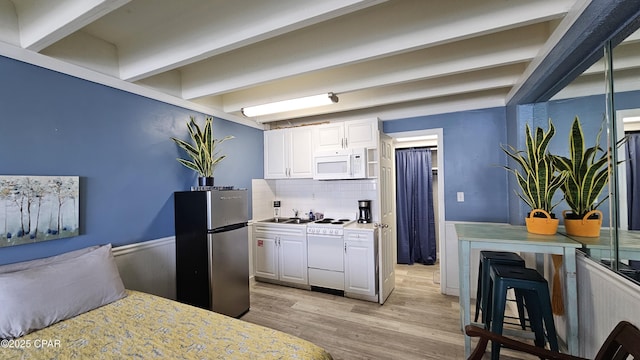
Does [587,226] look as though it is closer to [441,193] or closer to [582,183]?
[582,183]

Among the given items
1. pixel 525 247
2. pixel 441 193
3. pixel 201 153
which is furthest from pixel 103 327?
pixel 441 193

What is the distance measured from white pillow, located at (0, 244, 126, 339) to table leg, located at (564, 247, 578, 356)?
3.10 metres

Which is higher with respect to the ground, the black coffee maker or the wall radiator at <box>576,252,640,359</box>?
the black coffee maker

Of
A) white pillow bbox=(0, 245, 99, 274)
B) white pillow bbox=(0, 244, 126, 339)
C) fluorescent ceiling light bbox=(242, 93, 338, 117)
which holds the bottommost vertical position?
white pillow bbox=(0, 244, 126, 339)

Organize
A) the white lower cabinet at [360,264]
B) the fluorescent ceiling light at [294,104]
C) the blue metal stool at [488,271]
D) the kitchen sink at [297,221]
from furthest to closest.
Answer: the kitchen sink at [297,221] < the white lower cabinet at [360,264] < the fluorescent ceiling light at [294,104] < the blue metal stool at [488,271]

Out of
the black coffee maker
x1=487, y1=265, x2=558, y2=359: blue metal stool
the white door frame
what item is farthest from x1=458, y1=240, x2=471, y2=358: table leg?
the black coffee maker

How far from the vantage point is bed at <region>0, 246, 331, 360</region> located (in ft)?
4.26

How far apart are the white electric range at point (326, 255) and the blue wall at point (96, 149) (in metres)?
1.68

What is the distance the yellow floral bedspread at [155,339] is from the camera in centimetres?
128

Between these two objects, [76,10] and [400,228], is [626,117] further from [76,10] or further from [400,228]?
[400,228]

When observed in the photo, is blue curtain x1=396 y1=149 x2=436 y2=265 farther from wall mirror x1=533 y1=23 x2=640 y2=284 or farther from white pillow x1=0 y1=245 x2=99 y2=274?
white pillow x1=0 y1=245 x2=99 y2=274

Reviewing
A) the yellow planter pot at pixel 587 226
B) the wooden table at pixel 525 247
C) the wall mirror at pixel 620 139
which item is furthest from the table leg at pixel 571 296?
the yellow planter pot at pixel 587 226

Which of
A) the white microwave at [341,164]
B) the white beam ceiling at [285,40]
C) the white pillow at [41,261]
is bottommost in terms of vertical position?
the white pillow at [41,261]

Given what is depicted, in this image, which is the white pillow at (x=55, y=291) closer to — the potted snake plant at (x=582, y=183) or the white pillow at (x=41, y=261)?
the white pillow at (x=41, y=261)
